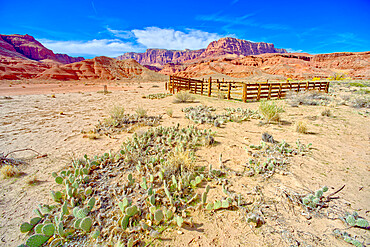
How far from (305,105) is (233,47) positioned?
17820cm

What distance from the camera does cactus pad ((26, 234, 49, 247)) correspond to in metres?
1.93

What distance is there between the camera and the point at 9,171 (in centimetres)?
333

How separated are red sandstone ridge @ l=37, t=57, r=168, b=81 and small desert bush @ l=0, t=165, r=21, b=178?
53632 millimetres

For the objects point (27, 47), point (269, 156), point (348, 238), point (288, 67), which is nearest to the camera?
point (348, 238)

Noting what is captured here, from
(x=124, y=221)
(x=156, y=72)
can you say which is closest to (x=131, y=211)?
(x=124, y=221)

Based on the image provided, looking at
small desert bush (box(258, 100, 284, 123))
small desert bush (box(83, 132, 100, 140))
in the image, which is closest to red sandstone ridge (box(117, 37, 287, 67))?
small desert bush (box(258, 100, 284, 123))

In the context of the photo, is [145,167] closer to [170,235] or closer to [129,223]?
[129,223]

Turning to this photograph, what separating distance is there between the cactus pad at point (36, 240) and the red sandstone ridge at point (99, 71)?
183 feet

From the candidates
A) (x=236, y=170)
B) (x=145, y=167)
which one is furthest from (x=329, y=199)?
(x=145, y=167)

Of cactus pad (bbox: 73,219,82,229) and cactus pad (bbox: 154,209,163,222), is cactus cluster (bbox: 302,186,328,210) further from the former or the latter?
cactus pad (bbox: 73,219,82,229)

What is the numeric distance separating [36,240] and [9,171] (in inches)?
89.8

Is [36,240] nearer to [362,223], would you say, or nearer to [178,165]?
[178,165]

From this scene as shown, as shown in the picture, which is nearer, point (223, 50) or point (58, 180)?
point (58, 180)

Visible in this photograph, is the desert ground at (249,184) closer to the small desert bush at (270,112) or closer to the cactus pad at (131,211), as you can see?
the cactus pad at (131,211)
